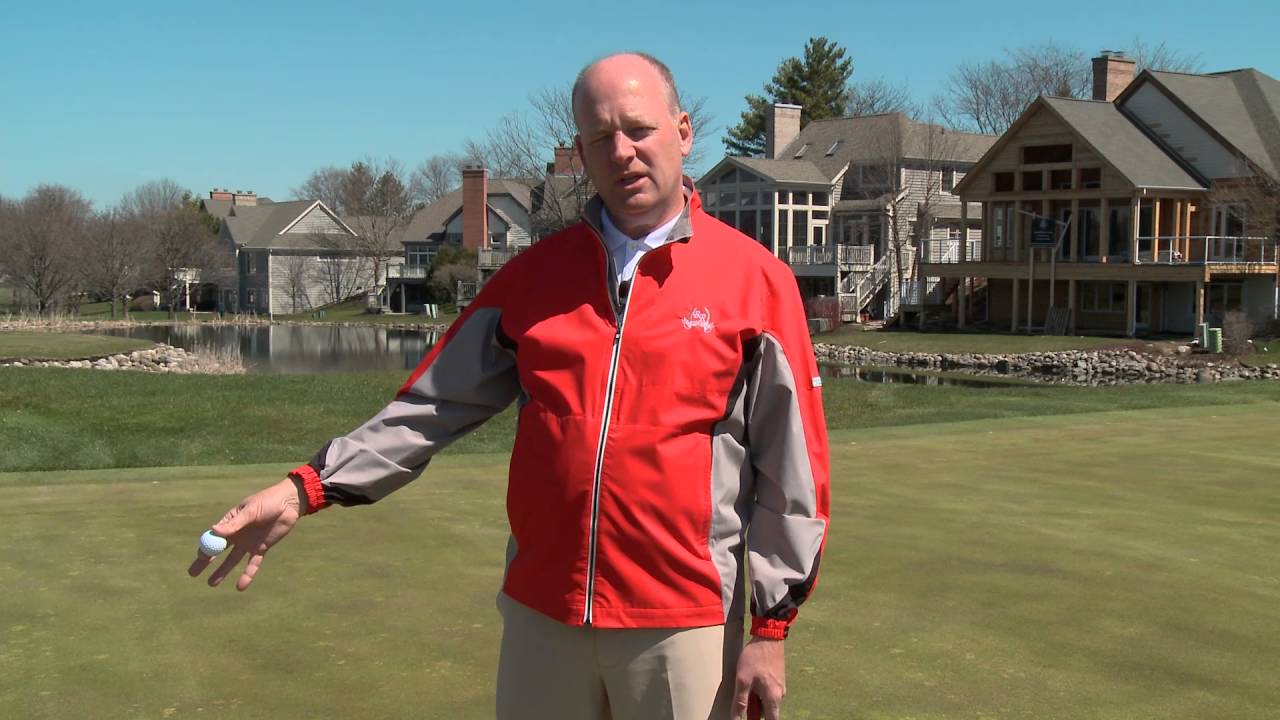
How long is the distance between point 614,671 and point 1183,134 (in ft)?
157

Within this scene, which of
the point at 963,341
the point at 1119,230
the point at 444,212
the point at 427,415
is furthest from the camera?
the point at 444,212

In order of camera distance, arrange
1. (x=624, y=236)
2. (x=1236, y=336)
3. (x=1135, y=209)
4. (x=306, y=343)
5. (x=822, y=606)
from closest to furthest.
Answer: (x=624, y=236), (x=822, y=606), (x=1236, y=336), (x=1135, y=209), (x=306, y=343)

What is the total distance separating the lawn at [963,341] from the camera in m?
40.8

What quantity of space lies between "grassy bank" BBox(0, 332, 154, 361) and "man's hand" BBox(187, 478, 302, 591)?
3226 cm

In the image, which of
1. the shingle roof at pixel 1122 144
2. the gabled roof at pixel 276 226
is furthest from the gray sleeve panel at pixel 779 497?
the gabled roof at pixel 276 226

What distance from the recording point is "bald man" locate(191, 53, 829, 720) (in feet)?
9.57

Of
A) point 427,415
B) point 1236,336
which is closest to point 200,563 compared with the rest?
point 427,415

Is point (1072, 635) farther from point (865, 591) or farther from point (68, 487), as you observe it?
point (68, 487)

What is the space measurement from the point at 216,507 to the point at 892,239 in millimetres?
51106

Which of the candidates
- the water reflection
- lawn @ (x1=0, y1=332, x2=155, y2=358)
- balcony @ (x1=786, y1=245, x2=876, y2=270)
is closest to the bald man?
lawn @ (x1=0, y1=332, x2=155, y2=358)

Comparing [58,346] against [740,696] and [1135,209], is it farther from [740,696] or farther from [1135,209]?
[740,696]

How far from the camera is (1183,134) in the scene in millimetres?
45969

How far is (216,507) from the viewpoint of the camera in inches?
348

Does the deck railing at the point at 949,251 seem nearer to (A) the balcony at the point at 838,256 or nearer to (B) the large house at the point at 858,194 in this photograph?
(B) the large house at the point at 858,194
